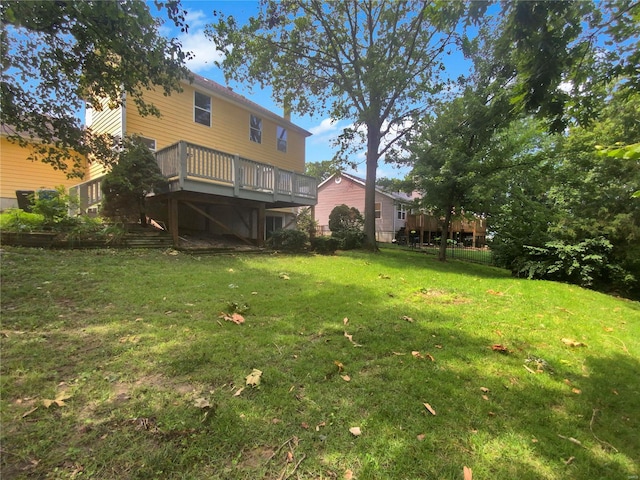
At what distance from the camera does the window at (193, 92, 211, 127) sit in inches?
484

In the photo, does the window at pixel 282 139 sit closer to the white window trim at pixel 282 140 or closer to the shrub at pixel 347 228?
the white window trim at pixel 282 140

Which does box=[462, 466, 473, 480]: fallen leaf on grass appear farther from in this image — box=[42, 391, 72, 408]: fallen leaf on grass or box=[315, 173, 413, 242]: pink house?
box=[315, 173, 413, 242]: pink house

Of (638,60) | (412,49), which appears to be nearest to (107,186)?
(638,60)

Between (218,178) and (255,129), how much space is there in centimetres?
680

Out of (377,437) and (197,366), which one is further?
(197,366)

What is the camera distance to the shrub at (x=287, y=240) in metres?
10.7

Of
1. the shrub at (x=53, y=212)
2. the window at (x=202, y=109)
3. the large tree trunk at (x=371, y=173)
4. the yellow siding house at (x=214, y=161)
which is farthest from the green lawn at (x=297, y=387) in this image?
the window at (x=202, y=109)

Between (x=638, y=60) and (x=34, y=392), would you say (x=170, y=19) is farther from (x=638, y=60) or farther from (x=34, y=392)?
(x=638, y=60)

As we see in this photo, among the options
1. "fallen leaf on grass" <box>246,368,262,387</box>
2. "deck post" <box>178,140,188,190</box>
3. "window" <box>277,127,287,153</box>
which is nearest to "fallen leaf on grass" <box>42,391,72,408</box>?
"fallen leaf on grass" <box>246,368,262,387</box>

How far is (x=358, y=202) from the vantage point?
2528 centimetres

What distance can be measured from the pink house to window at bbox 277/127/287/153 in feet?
25.4

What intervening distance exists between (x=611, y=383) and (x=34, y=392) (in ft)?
15.5

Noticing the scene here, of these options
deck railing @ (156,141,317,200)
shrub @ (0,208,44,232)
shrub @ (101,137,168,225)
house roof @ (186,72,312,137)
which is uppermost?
house roof @ (186,72,312,137)

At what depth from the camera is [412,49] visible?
12.0m
